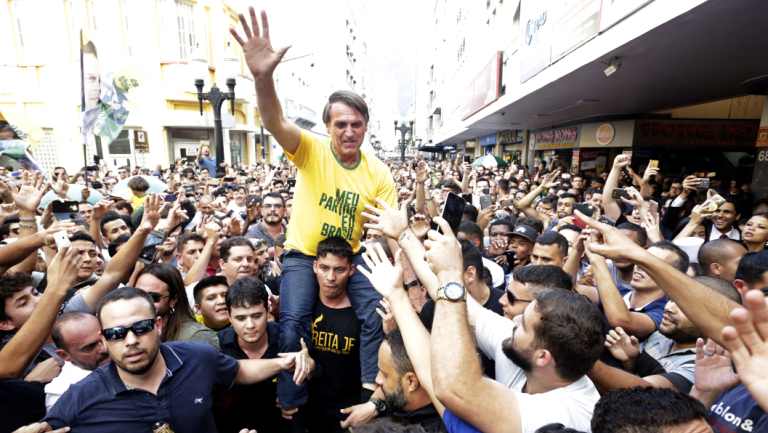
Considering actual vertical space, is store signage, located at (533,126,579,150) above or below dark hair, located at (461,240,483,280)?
above

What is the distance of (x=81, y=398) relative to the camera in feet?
6.09

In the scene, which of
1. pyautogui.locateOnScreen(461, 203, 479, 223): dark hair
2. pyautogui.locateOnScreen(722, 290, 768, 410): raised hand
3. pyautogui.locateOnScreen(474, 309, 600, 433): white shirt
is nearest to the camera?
pyautogui.locateOnScreen(722, 290, 768, 410): raised hand

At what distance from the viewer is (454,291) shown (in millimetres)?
1572

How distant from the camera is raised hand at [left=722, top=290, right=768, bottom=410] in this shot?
3.92 feet

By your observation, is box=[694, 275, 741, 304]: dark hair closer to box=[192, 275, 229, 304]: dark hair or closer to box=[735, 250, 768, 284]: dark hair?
box=[735, 250, 768, 284]: dark hair

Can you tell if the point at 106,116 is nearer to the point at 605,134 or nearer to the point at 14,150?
the point at 14,150

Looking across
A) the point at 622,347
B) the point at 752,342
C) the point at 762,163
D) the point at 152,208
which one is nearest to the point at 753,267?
the point at 622,347

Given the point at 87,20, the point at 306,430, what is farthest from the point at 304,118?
→ the point at 306,430

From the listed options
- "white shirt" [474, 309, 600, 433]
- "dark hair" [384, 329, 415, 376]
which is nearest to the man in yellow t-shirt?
"dark hair" [384, 329, 415, 376]

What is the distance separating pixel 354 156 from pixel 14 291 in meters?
2.25

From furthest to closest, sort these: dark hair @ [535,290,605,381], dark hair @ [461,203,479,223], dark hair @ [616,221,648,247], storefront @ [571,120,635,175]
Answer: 1. storefront @ [571,120,635,175]
2. dark hair @ [461,203,479,223]
3. dark hair @ [616,221,648,247]
4. dark hair @ [535,290,605,381]

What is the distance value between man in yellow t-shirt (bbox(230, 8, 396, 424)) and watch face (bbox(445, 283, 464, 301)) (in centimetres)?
124

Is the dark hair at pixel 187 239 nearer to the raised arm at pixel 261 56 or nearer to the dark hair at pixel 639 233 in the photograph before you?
the raised arm at pixel 261 56

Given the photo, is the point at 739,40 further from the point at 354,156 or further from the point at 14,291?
the point at 14,291
